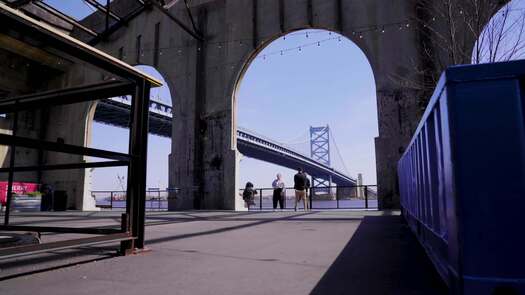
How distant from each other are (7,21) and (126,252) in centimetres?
287

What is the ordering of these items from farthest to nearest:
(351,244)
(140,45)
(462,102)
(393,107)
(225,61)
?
(140,45) → (225,61) → (393,107) → (351,244) → (462,102)

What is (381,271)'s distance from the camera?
12.1 ft

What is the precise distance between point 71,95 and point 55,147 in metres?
1.69

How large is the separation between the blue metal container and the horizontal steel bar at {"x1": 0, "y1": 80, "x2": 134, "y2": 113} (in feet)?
13.4

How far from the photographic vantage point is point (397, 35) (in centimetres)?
1437

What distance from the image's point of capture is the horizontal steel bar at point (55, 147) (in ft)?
10.8

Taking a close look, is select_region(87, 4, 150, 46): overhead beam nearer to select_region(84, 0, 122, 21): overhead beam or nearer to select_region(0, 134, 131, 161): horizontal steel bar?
select_region(84, 0, 122, 21): overhead beam

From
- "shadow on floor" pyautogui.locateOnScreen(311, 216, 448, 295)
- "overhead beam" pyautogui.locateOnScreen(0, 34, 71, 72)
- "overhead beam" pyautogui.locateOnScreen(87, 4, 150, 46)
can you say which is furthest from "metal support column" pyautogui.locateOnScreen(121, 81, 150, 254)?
"overhead beam" pyautogui.locateOnScreen(0, 34, 71, 72)

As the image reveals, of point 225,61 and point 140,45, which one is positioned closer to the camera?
point 225,61

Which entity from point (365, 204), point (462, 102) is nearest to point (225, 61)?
point (365, 204)

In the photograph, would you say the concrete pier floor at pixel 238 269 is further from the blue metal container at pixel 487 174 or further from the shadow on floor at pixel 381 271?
the blue metal container at pixel 487 174

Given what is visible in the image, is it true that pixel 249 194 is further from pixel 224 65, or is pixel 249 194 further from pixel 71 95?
pixel 71 95

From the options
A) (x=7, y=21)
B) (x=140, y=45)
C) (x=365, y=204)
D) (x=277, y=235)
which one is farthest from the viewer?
(x=140, y=45)

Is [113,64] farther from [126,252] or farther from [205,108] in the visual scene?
[205,108]
